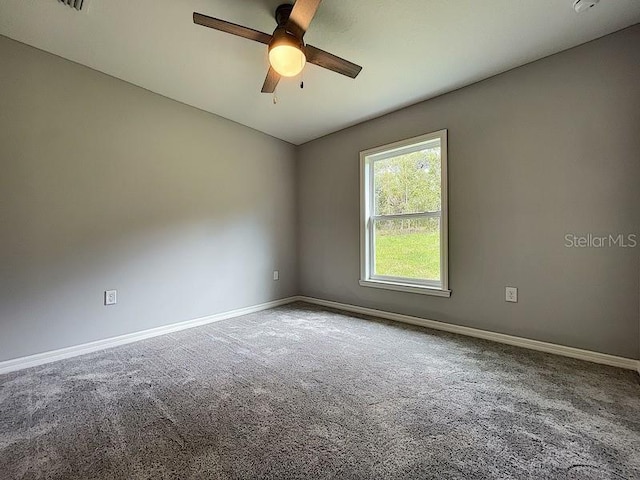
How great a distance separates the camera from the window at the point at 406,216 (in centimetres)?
307

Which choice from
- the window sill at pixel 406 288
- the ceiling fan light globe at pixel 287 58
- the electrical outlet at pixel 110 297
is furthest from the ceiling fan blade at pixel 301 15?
the electrical outlet at pixel 110 297

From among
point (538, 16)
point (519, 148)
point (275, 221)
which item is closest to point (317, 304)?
point (275, 221)

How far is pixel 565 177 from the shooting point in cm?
231

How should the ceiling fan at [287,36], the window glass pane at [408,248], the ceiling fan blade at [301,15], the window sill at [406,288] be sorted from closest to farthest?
1. the ceiling fan blade at [301,15]
2. the ceiling fan at [287,36]
3. the window sill at [406,288]
4. the window glass pane at [408,248]

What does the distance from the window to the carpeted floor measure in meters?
0.91

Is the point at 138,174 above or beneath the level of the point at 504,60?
beneath

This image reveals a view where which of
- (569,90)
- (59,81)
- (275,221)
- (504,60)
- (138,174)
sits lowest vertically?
(275,221)

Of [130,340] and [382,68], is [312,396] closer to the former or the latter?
[130,340]

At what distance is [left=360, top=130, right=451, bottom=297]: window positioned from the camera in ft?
10.1

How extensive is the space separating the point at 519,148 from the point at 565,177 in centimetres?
42

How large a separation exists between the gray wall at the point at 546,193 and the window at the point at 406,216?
0.12 m

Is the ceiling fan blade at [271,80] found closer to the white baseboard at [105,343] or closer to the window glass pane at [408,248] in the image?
the window glass pane at [408,248]

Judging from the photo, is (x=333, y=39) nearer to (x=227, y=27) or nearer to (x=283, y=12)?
(x=283, y=12)

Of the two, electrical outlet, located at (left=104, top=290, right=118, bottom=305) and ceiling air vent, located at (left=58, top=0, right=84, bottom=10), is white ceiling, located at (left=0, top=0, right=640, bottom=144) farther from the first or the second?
electrical outlet, located at (left=104, top=290, right=118, bottom=305)
